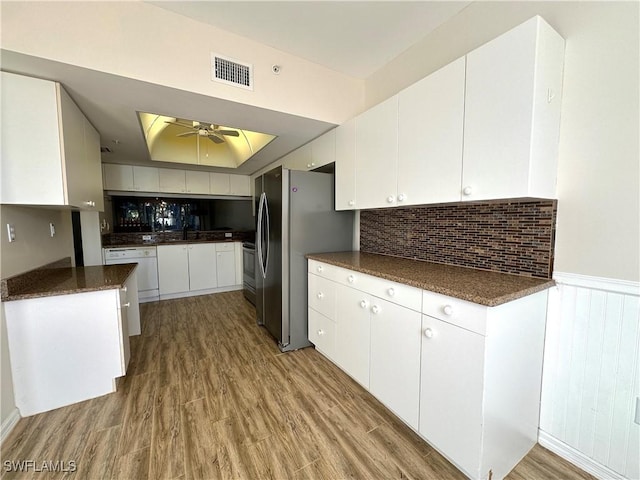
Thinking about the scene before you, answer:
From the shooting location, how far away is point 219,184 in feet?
15.6

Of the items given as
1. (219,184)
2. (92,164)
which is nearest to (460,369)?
(92,164)

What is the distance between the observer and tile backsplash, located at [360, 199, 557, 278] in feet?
4.66

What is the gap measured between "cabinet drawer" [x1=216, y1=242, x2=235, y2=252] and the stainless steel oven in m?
0.26

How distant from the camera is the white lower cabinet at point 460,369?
1.13 metres

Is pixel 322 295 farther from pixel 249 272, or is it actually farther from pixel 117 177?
pixel 117 177

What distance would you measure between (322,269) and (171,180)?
3447 mm

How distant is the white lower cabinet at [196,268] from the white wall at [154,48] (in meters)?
2.92

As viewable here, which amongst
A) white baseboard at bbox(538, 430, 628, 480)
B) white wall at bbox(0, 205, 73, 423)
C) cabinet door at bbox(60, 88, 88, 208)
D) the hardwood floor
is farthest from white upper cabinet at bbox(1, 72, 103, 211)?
white baseboard at bbox(538, 430, 628, 480)

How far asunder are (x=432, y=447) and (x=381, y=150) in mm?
1896

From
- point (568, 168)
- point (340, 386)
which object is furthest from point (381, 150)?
point (340, 386)

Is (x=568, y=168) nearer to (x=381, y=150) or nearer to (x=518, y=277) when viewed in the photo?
(x=518, y=277)

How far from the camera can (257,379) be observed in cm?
207

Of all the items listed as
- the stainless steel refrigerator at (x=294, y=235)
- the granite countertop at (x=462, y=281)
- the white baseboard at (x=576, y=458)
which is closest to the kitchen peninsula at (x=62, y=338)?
the stainless steel refrigerator at (x=294, y=235)

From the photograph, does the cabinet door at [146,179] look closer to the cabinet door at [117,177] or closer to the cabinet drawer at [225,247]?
the cabinet door at [117,177]
